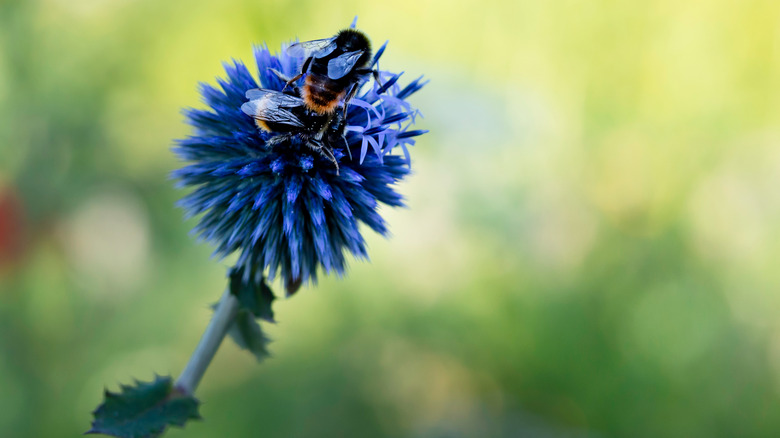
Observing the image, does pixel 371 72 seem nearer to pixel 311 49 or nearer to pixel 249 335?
pixel 311 49

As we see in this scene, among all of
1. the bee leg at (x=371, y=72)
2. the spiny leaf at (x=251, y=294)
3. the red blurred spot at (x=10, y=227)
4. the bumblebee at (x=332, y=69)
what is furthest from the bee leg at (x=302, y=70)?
the red blurred spot at (x=10, y=227)

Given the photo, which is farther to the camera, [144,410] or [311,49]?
[311,49]

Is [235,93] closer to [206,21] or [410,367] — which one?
[410,367]

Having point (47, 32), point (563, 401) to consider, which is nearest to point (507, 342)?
point (563, 401)

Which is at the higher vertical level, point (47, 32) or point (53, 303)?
point (47, 32)

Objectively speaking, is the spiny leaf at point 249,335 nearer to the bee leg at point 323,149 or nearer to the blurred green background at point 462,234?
the bee leg at point 323,149

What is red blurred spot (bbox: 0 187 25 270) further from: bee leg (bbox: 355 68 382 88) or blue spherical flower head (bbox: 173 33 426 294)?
bee leg (bbox: 355 68 382 88)

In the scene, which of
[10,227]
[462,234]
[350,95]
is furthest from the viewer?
[462,234]

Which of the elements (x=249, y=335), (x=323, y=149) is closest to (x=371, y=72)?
(x=323, y=149)
